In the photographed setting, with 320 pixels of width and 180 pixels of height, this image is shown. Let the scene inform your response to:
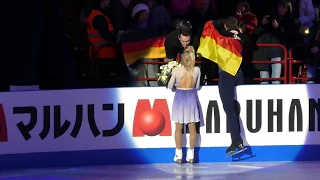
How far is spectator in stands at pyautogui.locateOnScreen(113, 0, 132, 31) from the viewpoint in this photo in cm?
1633

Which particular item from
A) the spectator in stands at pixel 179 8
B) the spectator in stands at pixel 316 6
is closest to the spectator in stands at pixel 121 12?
the spectator in stands at pixel 179 8

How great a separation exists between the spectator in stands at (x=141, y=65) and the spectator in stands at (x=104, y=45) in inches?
8.9

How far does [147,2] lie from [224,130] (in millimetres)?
2731

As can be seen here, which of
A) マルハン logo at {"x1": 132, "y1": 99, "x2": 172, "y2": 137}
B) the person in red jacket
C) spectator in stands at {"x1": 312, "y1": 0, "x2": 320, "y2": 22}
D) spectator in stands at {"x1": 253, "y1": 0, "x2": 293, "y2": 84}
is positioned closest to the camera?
マルハン logo at {"x1": 132, "y1": 99, "x2": 172, "y2": 137}

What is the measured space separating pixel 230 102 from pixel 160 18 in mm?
2090

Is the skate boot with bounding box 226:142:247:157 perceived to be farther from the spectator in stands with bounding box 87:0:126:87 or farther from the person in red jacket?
the person in red jacket

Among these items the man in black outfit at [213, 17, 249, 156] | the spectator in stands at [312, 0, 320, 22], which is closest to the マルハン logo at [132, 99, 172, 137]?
the man in black outfit at [213, 17, 249, 156]

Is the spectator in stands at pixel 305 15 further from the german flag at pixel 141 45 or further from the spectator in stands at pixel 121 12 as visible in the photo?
the spectator in stands at pixel 121 12

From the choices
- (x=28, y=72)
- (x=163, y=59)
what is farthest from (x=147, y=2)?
(x=28, y=72)

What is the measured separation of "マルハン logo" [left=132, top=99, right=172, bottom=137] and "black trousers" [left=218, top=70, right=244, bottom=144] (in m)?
0.89

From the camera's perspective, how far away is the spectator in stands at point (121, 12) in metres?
16.3

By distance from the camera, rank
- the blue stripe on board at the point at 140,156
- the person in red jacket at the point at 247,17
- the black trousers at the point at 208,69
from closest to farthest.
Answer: the blue stripe on board at the point at 140,156 → the black trousers at the point at 208,69 → the person in red jacket at the point at 247,17

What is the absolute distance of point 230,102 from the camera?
49.0 ft

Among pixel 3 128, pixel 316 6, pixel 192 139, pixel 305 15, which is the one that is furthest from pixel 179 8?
pixel 3 128
